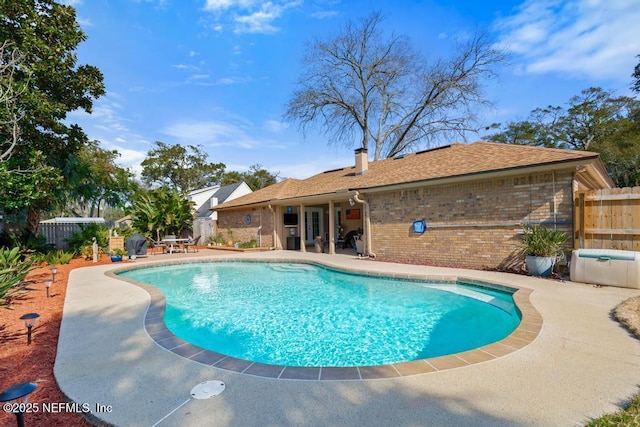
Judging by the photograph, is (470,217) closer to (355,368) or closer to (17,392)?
(355,368)

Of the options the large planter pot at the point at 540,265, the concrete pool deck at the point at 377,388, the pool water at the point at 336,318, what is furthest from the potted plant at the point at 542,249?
the concrete pool deck at the point at 377,388

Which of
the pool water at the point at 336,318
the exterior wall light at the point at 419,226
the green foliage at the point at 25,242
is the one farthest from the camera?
the green foliage at the point at 25,242

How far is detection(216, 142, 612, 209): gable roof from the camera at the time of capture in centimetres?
842

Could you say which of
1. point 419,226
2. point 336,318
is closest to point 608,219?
point 419,226

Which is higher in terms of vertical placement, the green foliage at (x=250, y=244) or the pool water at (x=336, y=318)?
the green foliage at (x=250, y=244)

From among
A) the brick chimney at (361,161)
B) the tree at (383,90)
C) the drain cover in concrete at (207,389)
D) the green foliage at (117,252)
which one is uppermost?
the tree at (383,90)

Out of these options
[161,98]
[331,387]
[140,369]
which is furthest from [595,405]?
[161,98]

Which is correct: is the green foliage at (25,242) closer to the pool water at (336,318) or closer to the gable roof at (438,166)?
the pool water at (336,318)

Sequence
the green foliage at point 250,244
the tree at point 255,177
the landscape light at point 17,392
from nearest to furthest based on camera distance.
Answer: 1. the landscape light at point 17,392
2. the green foliage at point 250,244
3. the tree at point 255,177

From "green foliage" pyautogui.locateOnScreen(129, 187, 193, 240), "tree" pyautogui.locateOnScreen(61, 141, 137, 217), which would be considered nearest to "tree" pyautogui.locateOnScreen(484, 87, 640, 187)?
"green foliage" pyautogui.locateOnScreen(129, 187, 193, 240)

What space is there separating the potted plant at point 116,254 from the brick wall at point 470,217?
1092cm

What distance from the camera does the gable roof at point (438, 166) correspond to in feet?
27.6

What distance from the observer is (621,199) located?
279 inches

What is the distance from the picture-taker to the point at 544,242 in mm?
7551
